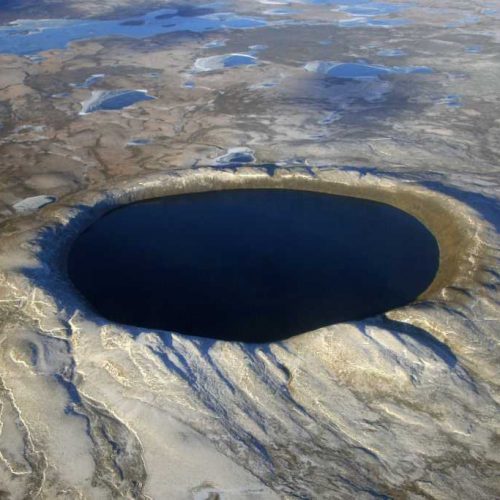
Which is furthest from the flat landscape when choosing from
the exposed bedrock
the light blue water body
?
the light blue water body

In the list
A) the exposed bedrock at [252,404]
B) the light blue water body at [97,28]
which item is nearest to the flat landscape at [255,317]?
the exposed bedrock at [252,404]

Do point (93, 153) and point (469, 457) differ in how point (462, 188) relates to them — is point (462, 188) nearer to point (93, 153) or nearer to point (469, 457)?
point (469, 457)

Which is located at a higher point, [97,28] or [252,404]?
[97,28]

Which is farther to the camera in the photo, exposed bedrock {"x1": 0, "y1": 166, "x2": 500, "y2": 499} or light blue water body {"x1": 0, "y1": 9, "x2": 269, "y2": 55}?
light blue water body {"x1": 0, "y1": 9, "x2": 269, "y2": 55}

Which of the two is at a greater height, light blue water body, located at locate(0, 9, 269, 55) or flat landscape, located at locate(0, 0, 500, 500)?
light blue water body, located at locate(0, 9, 269, 55)

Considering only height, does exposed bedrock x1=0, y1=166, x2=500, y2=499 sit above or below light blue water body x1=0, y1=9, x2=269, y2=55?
below

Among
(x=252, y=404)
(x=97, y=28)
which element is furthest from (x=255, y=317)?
(x=97, y=28)

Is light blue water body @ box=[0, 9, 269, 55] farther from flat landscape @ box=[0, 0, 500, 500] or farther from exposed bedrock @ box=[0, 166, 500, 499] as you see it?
exposed bedrock @ box=[0, 166, 500, 499]

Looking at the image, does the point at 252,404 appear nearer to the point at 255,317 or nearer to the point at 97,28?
the point at 255,317

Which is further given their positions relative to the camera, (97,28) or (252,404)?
(97,28)

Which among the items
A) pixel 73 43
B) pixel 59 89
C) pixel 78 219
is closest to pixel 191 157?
pixel 78 219

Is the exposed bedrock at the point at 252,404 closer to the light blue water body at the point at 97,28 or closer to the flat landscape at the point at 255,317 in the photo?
the flat landscape at the point at 255,317
